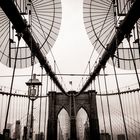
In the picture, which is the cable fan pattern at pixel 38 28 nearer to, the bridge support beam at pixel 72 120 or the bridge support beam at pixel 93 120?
the bridge support beam at pixel 72 120

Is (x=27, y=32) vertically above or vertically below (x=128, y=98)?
below

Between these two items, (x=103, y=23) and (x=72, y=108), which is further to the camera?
(x=72, y=108)

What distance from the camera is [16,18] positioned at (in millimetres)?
6480

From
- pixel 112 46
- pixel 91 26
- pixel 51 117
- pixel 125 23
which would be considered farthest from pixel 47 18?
pixel 51 117

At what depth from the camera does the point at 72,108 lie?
3388 centimetres

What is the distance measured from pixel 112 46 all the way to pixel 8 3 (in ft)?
17.0

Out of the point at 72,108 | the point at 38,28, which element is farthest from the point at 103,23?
the point at 72,108

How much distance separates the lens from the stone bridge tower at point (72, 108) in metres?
32.3

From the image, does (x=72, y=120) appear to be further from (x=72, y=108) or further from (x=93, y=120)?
(x=93, y=120)

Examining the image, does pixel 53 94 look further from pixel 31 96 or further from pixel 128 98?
pixel 31 96

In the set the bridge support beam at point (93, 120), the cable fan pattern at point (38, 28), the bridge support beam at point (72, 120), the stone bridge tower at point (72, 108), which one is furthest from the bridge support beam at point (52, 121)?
the cable fan pattern at point (38, 28)

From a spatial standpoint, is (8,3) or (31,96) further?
(31,96)

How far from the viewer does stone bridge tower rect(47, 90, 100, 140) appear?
32344 millimetres

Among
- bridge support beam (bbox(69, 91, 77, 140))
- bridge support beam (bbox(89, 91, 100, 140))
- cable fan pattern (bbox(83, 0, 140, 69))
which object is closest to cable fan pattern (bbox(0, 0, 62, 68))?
cable fan pattern (bbox(83, 0, 140, 69))
